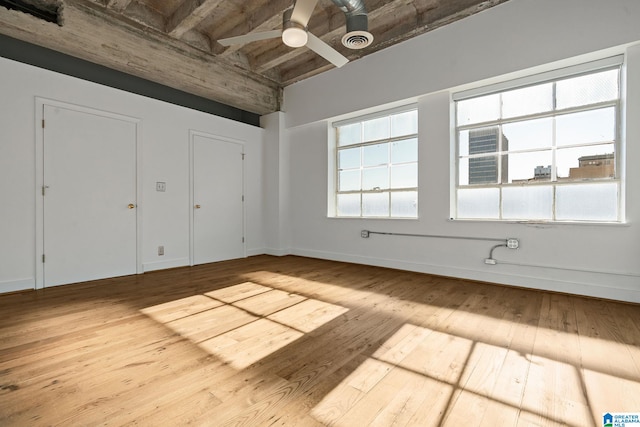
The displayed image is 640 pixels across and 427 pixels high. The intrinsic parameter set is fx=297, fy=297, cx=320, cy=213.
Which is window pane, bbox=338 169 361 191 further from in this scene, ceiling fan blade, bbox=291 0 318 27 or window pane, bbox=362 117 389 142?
ceiling fan blade, bbox=291 0 318 27

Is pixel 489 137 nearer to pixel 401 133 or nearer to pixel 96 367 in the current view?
pixel 401 133

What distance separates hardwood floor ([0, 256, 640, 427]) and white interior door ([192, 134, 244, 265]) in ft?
6.28

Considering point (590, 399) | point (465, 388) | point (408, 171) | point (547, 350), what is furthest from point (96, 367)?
point (408, 171)

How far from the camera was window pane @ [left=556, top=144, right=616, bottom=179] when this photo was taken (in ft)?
10.1

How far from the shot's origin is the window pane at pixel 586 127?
307cm

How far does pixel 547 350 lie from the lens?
1897 mm

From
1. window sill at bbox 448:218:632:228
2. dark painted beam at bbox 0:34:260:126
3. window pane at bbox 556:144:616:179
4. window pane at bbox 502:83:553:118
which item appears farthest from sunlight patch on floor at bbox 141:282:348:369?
dark painted beam at bbox 0:34:260:126

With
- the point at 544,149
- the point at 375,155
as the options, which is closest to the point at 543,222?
the point at 544,149

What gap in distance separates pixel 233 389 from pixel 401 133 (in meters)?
4.13

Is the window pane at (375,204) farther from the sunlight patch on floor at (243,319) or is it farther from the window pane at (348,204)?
the sunlight patch on floor at (243,319)

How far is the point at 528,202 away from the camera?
3492 mm

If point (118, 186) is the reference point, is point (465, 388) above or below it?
below

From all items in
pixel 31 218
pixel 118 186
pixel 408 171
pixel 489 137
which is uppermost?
pixel 489 137

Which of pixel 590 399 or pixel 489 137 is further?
pixel 489 137
